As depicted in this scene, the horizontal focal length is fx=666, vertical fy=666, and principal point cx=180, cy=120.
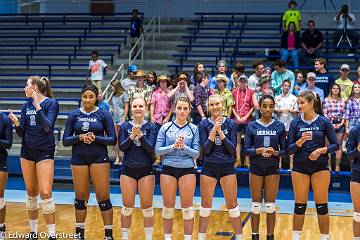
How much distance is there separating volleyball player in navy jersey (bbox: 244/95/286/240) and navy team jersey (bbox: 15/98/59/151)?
2.47 metres

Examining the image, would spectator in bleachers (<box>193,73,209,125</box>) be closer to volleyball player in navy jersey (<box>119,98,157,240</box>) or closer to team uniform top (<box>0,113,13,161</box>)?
volleyball player in navy jersey (<box>119,98,157,240</box>)

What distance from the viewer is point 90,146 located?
8.18 meters

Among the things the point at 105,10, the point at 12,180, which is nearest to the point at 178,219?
the point at 12,180

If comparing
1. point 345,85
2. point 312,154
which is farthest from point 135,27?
point 312,154

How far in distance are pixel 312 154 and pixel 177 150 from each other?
1.61 metres

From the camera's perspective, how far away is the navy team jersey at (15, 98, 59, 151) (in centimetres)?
832

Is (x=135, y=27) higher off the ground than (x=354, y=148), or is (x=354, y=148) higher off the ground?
(x=135, y=27)

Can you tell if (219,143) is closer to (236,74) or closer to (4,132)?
(4,132)

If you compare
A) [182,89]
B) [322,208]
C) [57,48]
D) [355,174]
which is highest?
[57,48]

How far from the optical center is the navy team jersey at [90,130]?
26.8 ft

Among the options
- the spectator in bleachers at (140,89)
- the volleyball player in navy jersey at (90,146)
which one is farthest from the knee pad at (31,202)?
the spectator in bleachers at (140,89)

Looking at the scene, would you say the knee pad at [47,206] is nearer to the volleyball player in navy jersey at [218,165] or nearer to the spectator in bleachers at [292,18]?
the volleyball player in navy jersey at [218,165]

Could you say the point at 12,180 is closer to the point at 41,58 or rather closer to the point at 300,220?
the point at 41,58

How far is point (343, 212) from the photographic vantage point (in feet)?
36.1
